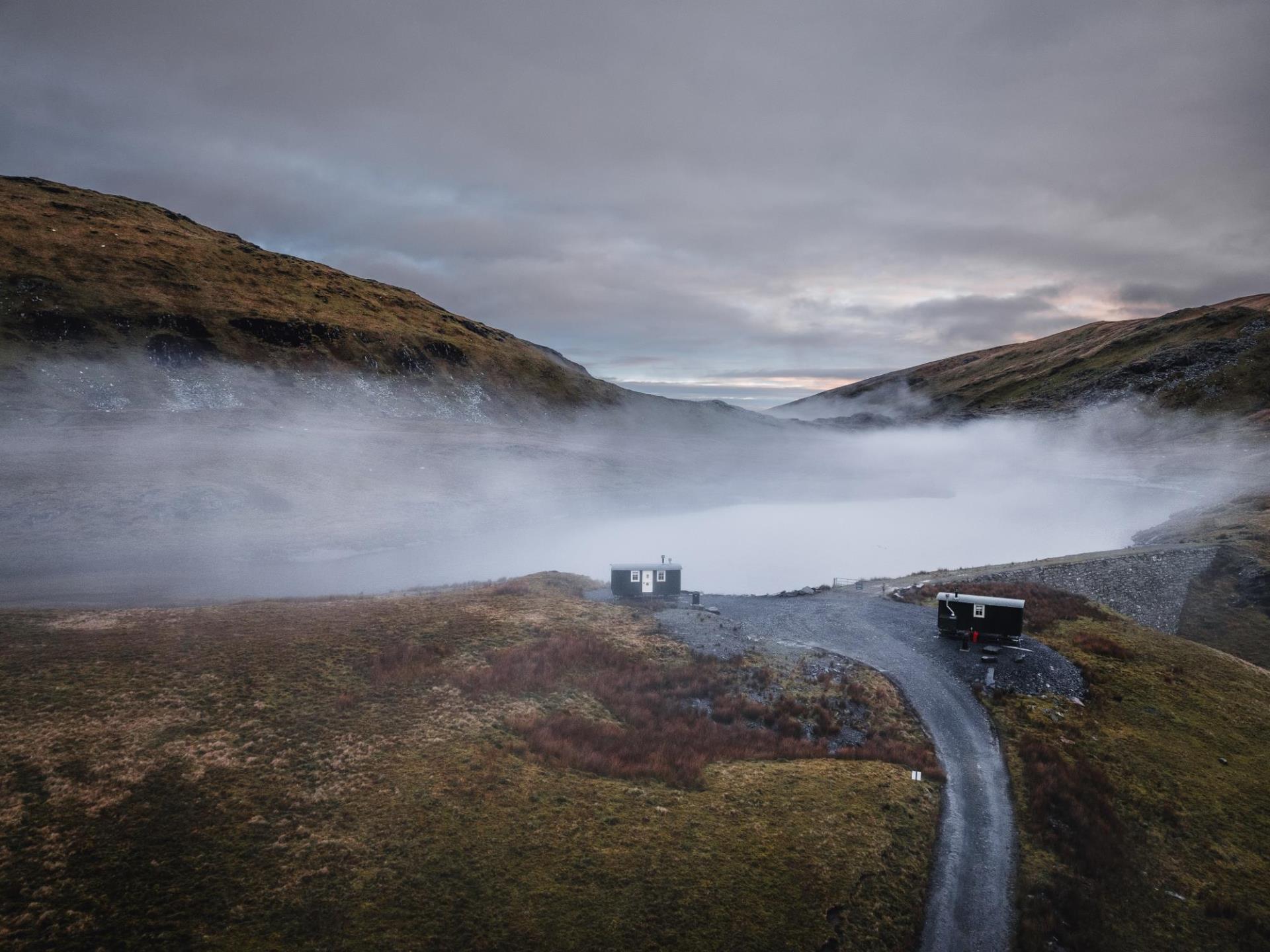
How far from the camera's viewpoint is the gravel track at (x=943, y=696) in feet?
59.1

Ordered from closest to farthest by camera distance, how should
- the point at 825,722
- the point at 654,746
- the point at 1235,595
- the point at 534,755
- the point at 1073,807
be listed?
1. the point at 1073,807
2. the point at 534,755
3. the point at 654,746
4. the point at 825,722
5. the point at 1235,595

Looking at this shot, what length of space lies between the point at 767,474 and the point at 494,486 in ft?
A: 290

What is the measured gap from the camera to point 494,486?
107250 millimetres

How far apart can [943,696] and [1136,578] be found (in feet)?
102

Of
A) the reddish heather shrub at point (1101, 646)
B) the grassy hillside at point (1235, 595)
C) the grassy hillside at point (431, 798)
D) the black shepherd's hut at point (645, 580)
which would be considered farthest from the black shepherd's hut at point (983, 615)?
the black shepherd's hut at point (645, 580)

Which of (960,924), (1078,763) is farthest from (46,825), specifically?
(1078,763)

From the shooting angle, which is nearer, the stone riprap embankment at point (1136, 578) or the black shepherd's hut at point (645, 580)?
the stone riprap embankment at point (1136, 578)

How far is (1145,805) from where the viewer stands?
894 inches

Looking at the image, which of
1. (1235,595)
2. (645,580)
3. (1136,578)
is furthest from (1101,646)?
(645,580)

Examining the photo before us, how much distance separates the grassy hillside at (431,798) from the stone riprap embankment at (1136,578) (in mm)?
27864

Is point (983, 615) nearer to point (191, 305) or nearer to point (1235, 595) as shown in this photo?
point (1235, 595)

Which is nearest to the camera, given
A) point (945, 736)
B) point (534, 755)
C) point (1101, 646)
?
point (534, 755)

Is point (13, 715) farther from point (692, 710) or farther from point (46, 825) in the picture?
point (692, 710)

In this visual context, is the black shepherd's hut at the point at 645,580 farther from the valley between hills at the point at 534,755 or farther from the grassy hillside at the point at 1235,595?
the grassy hillside at the point at 1235,595
